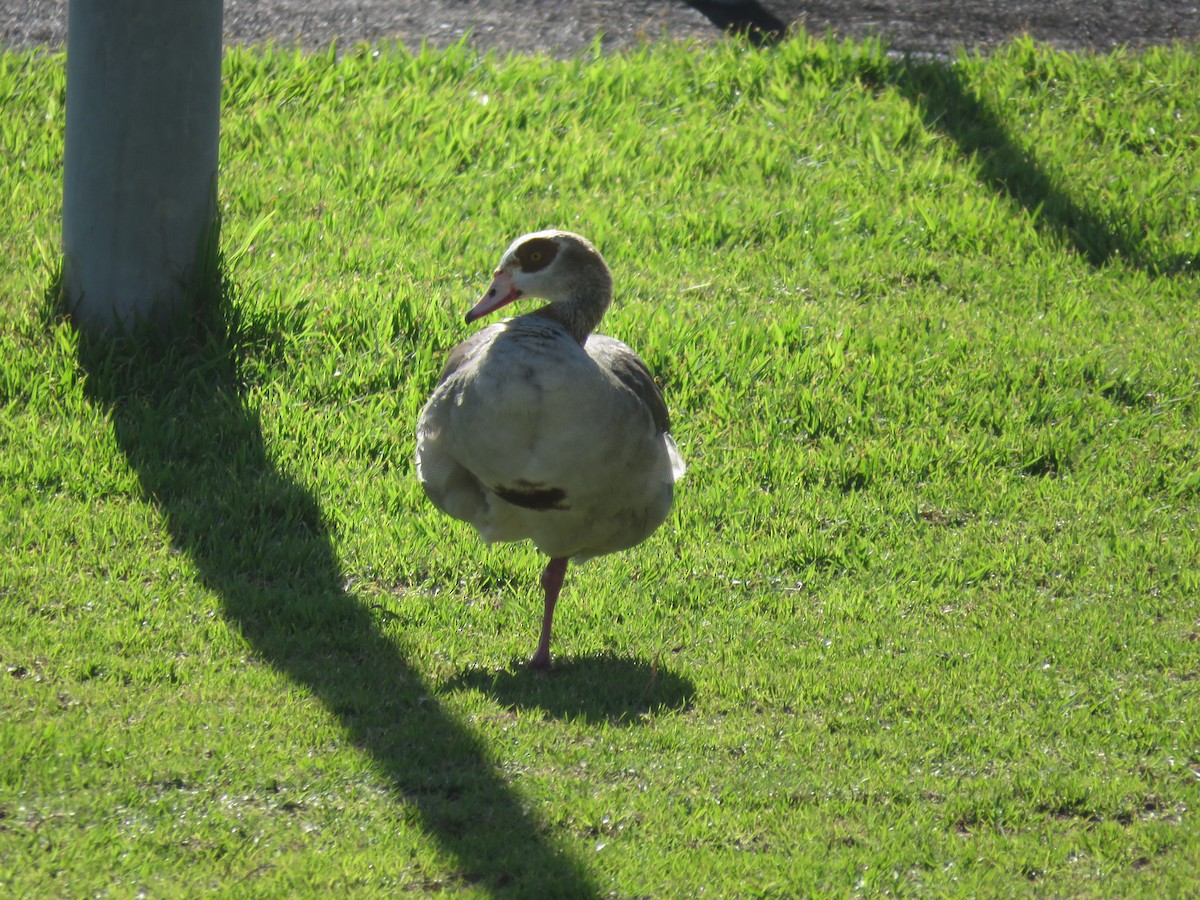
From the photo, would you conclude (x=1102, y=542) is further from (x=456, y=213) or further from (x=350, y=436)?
(x=456, y=213)

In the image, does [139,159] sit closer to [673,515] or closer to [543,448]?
[673,515]

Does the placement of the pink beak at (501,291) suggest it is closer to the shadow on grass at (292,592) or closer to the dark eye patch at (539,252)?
the dark eye patch at (539,252)

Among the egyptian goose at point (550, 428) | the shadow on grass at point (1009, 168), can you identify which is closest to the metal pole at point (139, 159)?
the egyptian goose at point (550, 428)

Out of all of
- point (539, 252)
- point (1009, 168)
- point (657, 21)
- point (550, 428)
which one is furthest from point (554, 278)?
point (657, 21)

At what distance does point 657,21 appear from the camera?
37.1 feet

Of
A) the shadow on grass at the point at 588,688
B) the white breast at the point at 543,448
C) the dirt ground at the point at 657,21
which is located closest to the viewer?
the white breast at the point at 543,448

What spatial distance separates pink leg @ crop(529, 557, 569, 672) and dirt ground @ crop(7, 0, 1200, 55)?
6112 mm

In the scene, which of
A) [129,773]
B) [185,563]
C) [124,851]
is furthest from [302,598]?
[124,851]

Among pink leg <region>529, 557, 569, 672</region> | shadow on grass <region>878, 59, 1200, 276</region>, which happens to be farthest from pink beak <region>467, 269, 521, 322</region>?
shadow on grass <region>878, 59, 1200, 276</region>

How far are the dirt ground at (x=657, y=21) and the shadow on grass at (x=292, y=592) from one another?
4157mm

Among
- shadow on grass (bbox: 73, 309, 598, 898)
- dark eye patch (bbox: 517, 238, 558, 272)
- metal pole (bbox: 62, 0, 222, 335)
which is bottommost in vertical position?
shadow on grass (bbox: 73, 309, 598, 898)

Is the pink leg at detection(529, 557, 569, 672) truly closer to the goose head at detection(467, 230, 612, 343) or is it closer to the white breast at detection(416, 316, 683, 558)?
the white breast at detection(416, 316, 683, 558)

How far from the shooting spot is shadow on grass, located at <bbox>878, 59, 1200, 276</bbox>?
9398 millimetres

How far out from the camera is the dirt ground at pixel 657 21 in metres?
10.6
